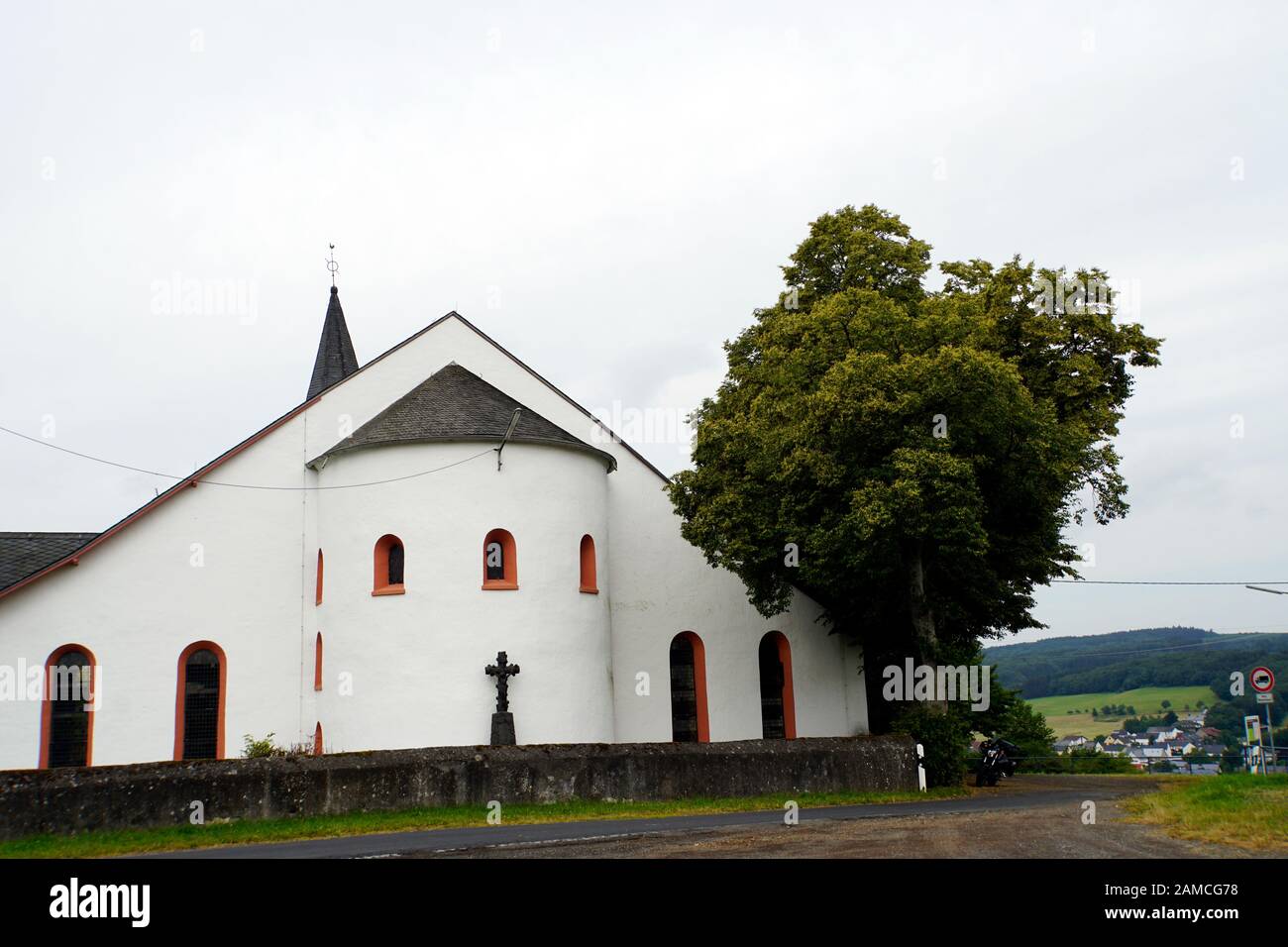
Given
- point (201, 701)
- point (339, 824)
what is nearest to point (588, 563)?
point (201, 701)

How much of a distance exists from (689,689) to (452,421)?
9.76 meters

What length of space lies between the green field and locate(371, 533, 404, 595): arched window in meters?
54.2

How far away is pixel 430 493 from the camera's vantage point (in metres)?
24.9

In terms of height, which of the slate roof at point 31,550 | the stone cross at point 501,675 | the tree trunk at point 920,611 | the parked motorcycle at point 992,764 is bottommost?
the parked motorcycle at point 992,764

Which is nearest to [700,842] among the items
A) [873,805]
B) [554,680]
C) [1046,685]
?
[873,805]

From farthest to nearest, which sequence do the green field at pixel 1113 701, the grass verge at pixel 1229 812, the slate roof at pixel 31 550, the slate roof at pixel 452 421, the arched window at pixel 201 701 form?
the green field at pixel 1113 701 < the slate roof at pixel 31 550 < the arched window at pixel 201 701 < the slate roof at pixel 452 421 < the grass verge at pixel 1229 812

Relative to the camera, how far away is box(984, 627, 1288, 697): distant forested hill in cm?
7369

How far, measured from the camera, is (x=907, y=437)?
22391mm

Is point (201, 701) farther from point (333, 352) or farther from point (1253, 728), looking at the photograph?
point (1253, 728)

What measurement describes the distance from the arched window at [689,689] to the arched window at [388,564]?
8083 millimetres

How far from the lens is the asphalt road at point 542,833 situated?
13.0 metres

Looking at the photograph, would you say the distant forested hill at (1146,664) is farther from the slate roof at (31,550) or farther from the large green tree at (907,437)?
the slate roof at (31,550)

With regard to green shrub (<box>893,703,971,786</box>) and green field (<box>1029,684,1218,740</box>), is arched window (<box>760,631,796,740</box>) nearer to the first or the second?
green shrub (<box>893,703,971,786</box>)

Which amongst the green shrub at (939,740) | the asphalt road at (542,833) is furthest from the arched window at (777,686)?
the asphalt road at (542,833)
